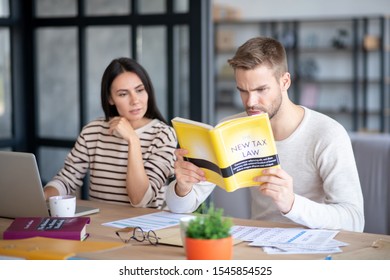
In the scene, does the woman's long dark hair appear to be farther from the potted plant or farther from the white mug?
the potted plant

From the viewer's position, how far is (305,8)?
Answer: 8414 mm

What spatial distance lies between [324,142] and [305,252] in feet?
1.98

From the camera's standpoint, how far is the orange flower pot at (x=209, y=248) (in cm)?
153

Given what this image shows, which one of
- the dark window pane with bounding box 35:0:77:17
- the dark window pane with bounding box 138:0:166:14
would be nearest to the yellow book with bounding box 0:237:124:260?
the dark window pane with bounding box 138:0:166:14

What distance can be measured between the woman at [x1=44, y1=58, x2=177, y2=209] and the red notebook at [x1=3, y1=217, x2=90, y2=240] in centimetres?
59

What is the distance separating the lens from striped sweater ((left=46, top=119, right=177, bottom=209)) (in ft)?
8.80

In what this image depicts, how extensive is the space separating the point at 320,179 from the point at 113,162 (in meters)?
0.90

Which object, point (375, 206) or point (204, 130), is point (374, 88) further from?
point (204, 130)

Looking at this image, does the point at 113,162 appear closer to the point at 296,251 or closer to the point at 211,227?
the point at 296,251

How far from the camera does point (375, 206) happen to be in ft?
9.82

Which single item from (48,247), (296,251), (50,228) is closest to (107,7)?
(50,228)

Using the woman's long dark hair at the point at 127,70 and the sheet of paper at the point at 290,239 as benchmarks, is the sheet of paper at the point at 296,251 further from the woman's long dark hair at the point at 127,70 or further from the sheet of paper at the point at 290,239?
the woman's long dark hair at the point at 127,70

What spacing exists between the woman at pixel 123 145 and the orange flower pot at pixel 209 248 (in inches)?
41.3
